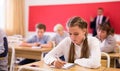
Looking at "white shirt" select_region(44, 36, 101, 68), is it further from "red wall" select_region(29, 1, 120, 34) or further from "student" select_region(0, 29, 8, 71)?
"red wall" select_region(29, 1, 120, 34)

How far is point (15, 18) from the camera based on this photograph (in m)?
7.93

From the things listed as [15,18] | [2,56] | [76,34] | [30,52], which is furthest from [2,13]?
[76,34]

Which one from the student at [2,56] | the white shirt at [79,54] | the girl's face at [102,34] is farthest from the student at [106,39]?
the student at [2,56]

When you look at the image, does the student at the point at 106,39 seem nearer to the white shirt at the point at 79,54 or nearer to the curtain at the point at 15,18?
the white shirt at the point at 79,54

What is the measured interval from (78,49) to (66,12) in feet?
17.2

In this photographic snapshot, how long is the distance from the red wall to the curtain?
13.4 inches

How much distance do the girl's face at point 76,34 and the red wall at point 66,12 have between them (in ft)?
15.4

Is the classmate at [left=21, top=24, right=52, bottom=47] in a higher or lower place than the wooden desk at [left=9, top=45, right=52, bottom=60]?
higher

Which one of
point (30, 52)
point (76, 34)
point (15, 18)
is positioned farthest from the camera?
point (15, 18)

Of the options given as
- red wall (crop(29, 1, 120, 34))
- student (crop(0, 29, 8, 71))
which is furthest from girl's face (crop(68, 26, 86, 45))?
red wall (crop(29, 1, 120, 34))

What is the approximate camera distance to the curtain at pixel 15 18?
25.3 ft

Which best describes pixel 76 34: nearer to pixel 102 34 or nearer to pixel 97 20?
pixel 102 34

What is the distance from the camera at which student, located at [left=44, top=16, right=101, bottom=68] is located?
2.05 m

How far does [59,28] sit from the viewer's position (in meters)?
4.99
